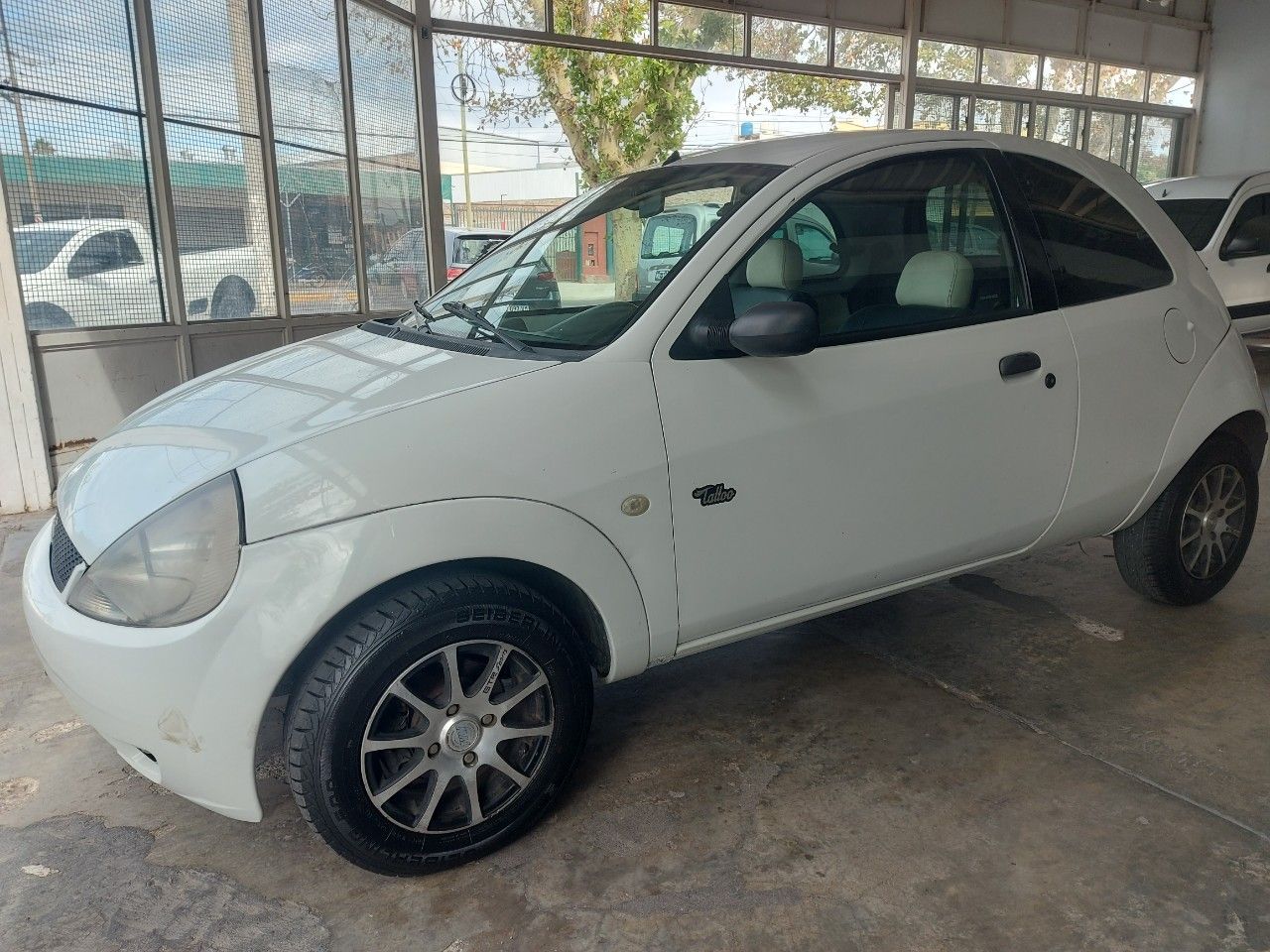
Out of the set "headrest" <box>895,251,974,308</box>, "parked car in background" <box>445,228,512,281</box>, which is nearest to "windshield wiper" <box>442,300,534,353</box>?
"headrest" <box>895,251,974,308</box>

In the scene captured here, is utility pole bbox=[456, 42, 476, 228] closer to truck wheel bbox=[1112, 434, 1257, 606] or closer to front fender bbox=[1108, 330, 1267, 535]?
front fender bbox=[1108, 330, 1267, 535]

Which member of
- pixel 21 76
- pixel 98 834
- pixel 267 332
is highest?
pixel 21 76

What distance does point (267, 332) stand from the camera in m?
6.78

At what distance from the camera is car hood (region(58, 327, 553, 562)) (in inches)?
83.4

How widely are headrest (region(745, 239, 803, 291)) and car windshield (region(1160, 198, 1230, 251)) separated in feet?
26.0

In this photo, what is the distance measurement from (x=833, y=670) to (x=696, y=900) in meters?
1.28

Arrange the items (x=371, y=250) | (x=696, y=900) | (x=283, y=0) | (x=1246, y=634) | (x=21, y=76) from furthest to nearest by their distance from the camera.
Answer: (x=371, y=250) < (x=283, y=0) < (x=21, y=76) < (x=1246, y=634) < (x=696, y=900)

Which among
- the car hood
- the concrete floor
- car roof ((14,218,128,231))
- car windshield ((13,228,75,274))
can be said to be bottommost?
the concrete floor

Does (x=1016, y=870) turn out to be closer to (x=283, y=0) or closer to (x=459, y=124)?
(x=283, y=0)

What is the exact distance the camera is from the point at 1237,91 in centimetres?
1603

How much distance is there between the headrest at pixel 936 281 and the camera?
9.21 ft

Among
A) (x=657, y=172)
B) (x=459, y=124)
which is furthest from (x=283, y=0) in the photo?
(x=657, y=172)

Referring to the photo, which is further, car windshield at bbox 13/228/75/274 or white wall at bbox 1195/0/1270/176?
white wall at bbox 1195/0/1270/176

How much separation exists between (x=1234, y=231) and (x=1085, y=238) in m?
7.51
